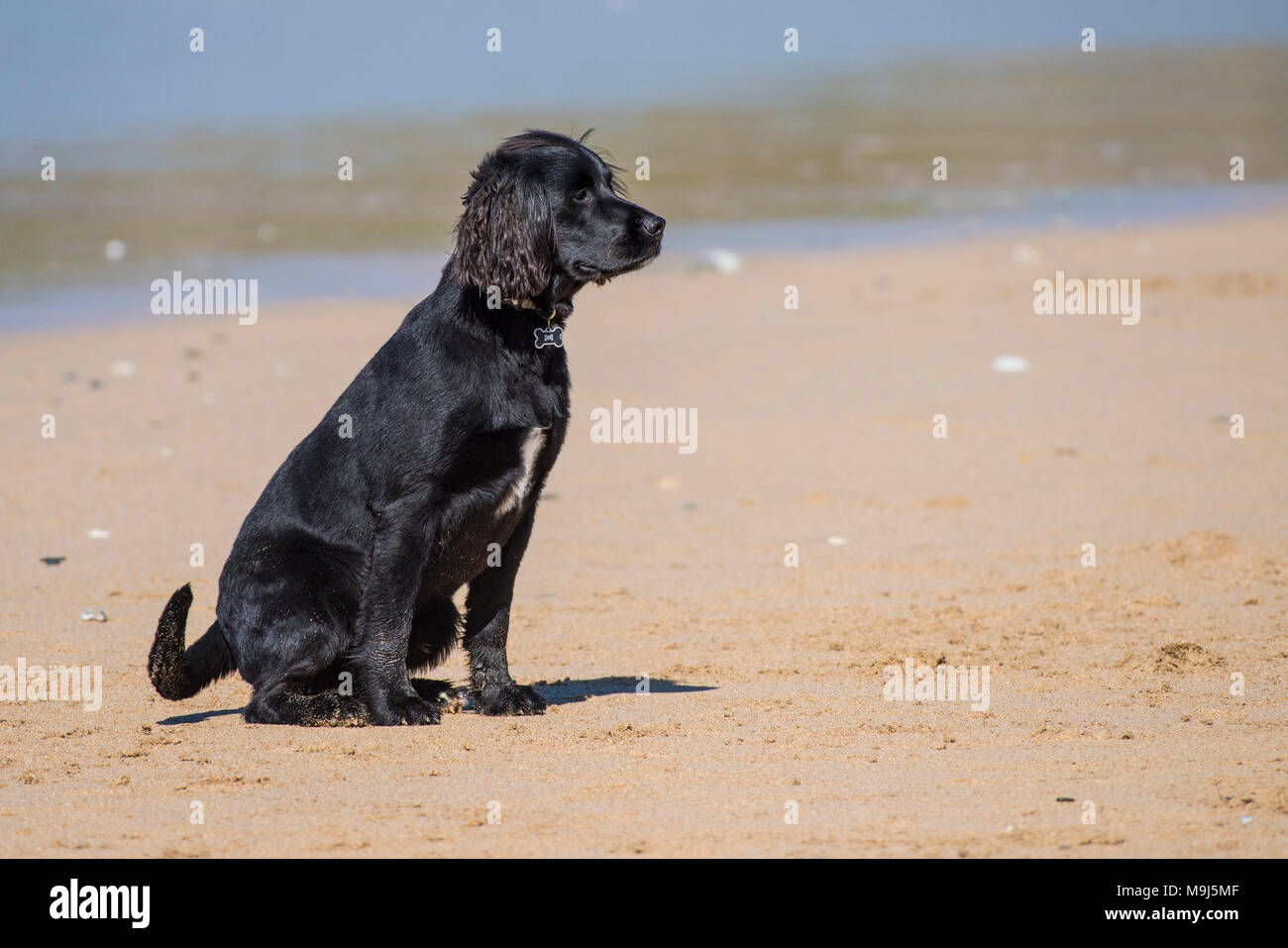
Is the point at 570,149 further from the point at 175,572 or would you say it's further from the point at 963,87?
the point at 963,87

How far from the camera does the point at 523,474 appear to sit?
17.3 ft

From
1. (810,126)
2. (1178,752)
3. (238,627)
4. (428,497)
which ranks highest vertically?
(810,126)

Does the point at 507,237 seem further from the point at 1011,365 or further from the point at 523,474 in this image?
the point at 1011,365

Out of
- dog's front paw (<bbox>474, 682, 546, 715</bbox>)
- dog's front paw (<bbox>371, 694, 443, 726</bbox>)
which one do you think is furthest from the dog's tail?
dog's front paw (<bbox>474, 682, 546, 715</bbox>)

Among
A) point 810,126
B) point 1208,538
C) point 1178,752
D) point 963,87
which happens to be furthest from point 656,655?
point 963,87

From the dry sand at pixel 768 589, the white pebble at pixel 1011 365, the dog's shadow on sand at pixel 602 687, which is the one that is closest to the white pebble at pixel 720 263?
the dry sand at pixel 768 589

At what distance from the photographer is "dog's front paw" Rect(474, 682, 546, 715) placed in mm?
5566

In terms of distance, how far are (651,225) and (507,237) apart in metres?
0.51

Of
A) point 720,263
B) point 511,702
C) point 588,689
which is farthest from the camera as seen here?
point 720,263

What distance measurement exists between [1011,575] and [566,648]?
2.22 metres

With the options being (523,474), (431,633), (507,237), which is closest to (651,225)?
(507,237)

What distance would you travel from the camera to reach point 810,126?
112 feet

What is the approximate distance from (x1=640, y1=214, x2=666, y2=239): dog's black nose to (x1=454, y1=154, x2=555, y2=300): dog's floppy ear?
1.06ft

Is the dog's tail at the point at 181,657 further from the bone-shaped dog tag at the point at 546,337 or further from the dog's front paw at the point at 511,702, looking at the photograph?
the bone-shaped dog tag at the point at 546,337
